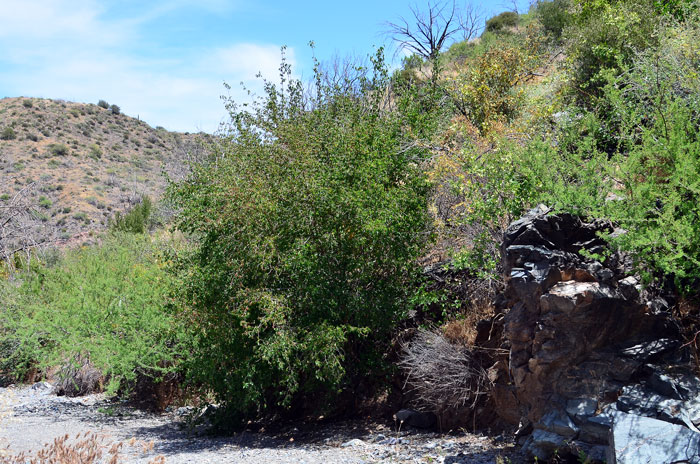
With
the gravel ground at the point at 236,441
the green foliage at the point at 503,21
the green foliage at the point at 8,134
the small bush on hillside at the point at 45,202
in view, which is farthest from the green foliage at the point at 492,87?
the green foliage at the point at 8,134

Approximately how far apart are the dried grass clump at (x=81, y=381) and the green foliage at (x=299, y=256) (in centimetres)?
637

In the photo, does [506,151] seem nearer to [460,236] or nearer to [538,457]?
[460,236]

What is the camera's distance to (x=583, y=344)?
706 cm

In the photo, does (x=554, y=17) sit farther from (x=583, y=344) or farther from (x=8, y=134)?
(x=8, y=134)

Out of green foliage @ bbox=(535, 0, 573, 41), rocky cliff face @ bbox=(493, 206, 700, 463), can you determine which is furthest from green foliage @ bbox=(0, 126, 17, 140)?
rocky cliff face @ bbox=(493, 206, 700, 463)

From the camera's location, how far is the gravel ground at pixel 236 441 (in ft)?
27.3

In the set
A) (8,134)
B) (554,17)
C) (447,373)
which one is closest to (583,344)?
(447,373)

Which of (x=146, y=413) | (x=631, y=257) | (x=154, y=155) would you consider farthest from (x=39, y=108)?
(x=631, y=257)

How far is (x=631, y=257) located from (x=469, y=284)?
3.78 meters

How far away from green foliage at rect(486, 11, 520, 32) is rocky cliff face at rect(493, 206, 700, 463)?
31685mm

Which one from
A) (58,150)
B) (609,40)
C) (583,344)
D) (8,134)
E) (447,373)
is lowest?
(447,373)

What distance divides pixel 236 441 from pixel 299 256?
347 cm

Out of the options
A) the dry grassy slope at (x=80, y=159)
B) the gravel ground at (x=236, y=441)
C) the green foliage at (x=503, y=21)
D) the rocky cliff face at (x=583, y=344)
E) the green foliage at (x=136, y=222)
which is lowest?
the gravel ground at (x=236, y=441)

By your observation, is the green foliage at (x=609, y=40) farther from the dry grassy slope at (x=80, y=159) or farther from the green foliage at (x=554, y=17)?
the dry grassy slope at (x=80, y=159)
